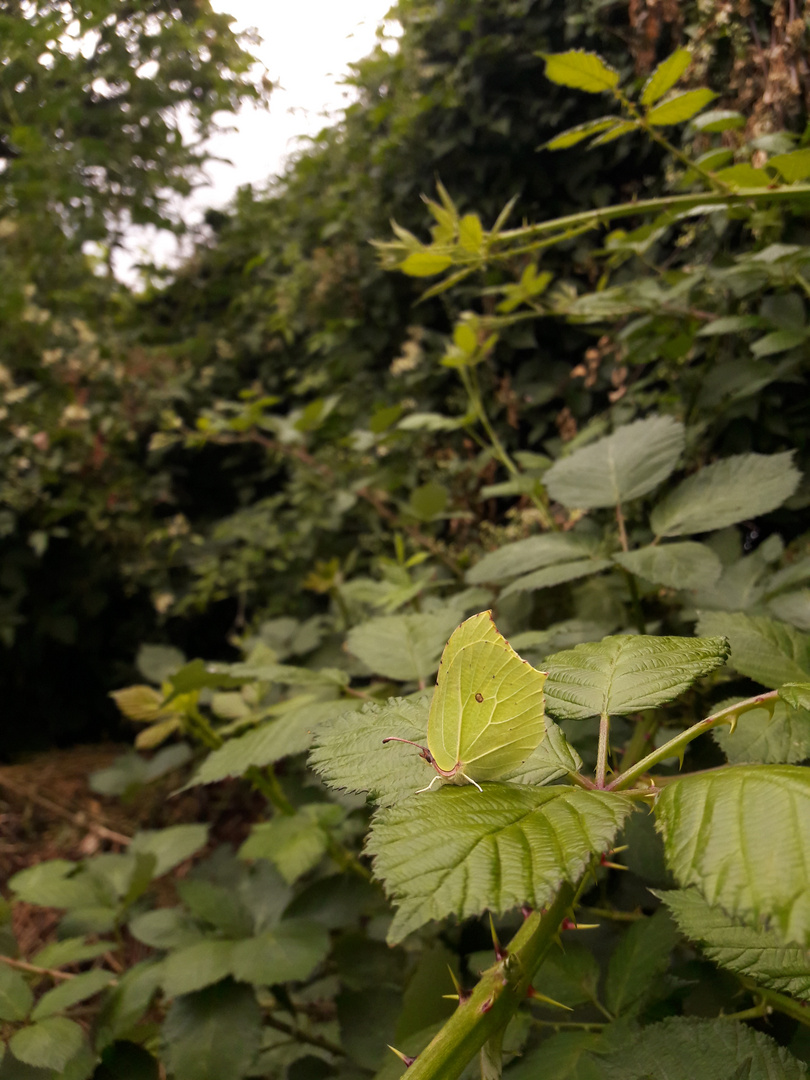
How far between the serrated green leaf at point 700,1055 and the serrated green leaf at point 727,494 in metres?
0.46

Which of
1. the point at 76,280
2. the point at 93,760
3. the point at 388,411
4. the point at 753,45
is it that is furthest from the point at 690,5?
the point at 93,760

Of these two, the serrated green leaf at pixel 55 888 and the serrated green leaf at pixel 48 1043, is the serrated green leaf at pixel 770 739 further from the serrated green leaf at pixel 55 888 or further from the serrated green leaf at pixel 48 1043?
the serrated green leaf at pixel 55 888

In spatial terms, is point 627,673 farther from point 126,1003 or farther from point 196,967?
point 126,1003

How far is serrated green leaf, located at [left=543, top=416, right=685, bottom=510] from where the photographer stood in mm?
777

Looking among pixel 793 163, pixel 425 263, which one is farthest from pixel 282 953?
pixel 793 163

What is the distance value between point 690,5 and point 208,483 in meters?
2.31

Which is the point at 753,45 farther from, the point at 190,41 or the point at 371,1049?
the point at 190,41

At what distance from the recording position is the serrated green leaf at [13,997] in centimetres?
59

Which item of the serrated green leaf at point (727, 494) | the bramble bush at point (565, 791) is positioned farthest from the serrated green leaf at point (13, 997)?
the serrated green leaf at point (727, 494)

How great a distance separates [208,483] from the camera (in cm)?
281

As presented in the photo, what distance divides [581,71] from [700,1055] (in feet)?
3.30

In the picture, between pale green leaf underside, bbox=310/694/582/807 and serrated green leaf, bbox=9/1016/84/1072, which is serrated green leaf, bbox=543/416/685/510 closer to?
pale green leaf underside, bbox=310/694/582/807

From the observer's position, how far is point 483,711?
35cm

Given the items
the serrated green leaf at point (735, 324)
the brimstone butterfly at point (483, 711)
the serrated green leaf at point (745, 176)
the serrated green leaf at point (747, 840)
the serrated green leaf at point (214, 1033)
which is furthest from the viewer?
the serrated green leaf at point (735, 324)
